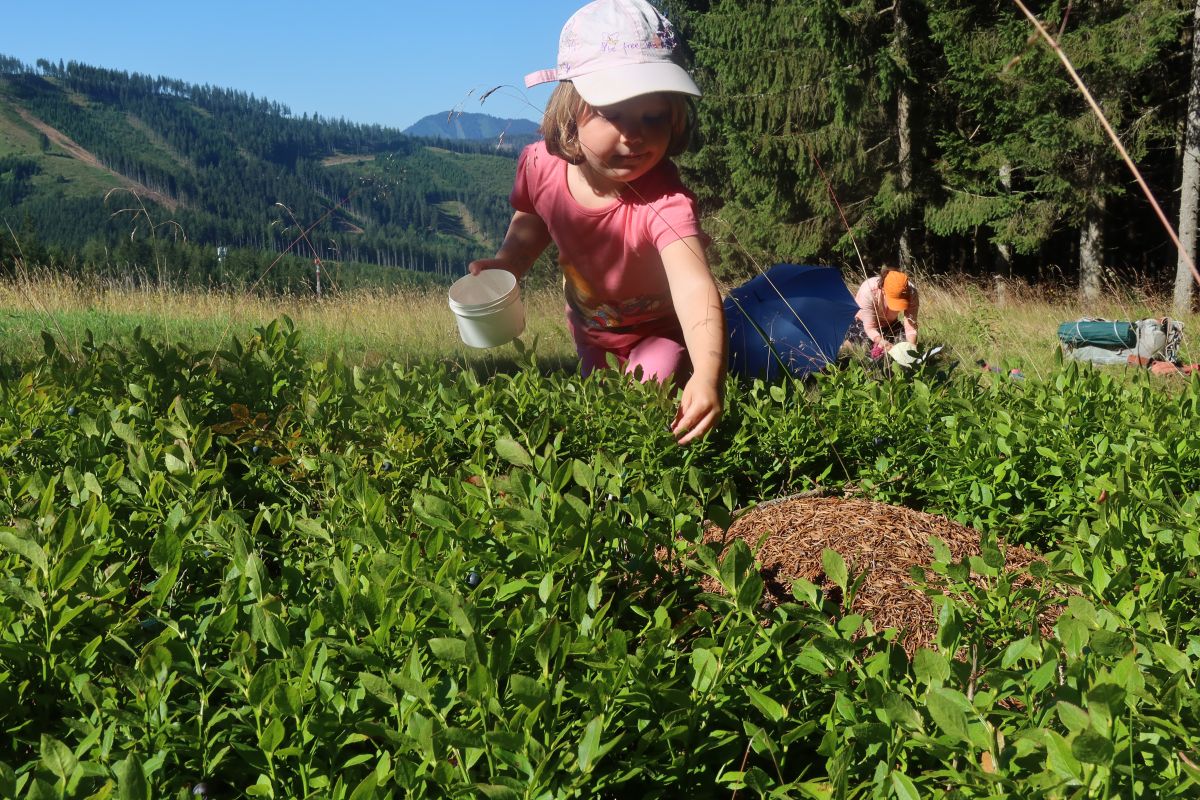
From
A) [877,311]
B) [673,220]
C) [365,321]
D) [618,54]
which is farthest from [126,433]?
[365,321]

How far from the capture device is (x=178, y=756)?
4.02ft

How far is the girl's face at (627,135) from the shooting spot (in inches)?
123

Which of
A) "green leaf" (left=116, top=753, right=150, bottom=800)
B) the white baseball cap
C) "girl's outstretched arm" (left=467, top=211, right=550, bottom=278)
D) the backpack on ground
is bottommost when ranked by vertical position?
the backpack on ground

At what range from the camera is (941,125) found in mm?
15547

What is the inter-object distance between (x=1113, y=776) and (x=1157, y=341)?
644 centimetres

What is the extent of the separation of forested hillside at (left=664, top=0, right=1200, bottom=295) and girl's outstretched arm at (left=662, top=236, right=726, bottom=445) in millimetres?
9269

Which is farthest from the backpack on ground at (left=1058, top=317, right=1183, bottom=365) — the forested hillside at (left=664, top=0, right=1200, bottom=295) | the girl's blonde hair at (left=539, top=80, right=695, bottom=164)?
the forested hillside at (left=664, top=0, right=1200, bottom=295)

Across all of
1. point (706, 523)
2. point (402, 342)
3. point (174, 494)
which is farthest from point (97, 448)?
point (402, 342)

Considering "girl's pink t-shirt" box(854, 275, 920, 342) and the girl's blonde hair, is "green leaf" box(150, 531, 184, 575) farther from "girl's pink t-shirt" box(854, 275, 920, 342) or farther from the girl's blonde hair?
"girl's pink t-shirt" box(854, 275, 920, 342)

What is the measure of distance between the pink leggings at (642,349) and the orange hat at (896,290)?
115 inches

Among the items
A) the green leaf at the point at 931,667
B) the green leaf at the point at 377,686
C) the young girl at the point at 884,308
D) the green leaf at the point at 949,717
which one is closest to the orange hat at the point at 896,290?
the young girl at the point at 884,308

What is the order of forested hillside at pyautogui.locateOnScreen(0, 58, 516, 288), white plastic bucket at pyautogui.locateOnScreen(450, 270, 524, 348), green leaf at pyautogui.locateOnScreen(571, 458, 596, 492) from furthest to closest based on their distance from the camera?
forested hillside at pyautogui.locateOnScreen(0, 58, 516, 288) < white plastic bucket at pyautogui.locateOnScreen(450, 270, 524, 348) < green leaf at pyautogui.locateOnScreen(571, 458, 596, 492)

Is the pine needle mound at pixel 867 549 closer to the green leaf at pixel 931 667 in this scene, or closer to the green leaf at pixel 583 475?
the green leaf at pixel 583 475

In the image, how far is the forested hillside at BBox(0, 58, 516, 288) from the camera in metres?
116
